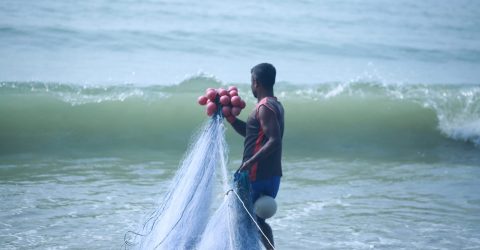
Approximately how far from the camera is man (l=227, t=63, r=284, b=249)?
5.27 m

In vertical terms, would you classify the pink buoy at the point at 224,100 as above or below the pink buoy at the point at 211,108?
above

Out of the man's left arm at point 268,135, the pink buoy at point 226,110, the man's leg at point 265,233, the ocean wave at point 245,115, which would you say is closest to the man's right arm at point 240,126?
the pink buoy at point 226,110

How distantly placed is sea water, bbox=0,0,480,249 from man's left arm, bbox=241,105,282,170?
55 cm

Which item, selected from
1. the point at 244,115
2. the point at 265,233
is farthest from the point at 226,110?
the point at 244,115

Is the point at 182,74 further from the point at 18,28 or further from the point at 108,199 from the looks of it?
the point at 108,199

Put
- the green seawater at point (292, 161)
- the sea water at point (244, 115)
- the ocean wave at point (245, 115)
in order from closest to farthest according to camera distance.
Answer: the green seawater at point (292, 161)
the sea water at point (244, 115)
the ocean wave at point (245, 115)

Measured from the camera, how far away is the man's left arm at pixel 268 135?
5242mm

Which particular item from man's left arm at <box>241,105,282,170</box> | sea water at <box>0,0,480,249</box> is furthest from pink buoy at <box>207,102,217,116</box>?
sea water at <box>0,0,480,249</box>

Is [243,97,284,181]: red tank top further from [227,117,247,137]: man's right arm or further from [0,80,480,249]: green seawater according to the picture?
[0,80,480,249]: green seawater

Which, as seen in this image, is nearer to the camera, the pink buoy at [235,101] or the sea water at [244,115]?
the pink buoy at [235,101]

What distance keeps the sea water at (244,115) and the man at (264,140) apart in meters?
0.40

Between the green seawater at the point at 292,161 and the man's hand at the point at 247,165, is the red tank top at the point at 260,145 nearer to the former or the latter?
the man's hand at the point at 247,165

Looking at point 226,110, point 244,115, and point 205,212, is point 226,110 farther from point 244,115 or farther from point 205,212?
point 244,115

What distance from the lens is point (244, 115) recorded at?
44.9 feet
